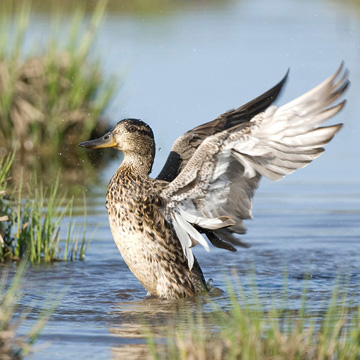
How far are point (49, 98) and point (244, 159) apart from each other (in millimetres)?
4897

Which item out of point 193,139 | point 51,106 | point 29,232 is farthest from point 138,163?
point 51,106

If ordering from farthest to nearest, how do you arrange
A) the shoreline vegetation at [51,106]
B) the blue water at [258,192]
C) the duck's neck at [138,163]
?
the shoreline vegetation at [51,106] < the duck's neck at [138,163] < the blue water at [258,192]

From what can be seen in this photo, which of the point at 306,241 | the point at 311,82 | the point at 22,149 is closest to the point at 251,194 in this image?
the point at 306,241

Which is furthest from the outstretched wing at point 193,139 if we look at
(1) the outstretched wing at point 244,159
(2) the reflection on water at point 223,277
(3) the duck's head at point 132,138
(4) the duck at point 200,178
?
(2) the reflection on water at point 223,277

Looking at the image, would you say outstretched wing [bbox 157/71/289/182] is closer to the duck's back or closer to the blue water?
the duck's back

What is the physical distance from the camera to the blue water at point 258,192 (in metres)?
5.26

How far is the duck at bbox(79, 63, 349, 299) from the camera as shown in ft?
15.9

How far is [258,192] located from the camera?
865 centimetres

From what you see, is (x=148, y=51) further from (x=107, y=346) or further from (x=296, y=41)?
(x=107, y=346)

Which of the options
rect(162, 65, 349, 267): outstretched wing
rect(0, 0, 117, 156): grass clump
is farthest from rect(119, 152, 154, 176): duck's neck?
rect(0, 0, 117, 156): grass clump

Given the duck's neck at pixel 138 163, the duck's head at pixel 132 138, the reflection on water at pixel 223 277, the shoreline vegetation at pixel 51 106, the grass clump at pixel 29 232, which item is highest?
the shoreline vegetation at pixel 51 106

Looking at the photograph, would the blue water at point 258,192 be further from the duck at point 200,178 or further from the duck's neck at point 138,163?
the duck's neck at point 138,163

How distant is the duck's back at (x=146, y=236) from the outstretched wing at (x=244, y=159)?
89 millimetres

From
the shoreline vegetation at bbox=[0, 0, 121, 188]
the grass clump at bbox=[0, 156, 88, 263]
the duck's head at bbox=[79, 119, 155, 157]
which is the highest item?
the shoreline vegetation at bbox=[0, 0, 121, 188]
